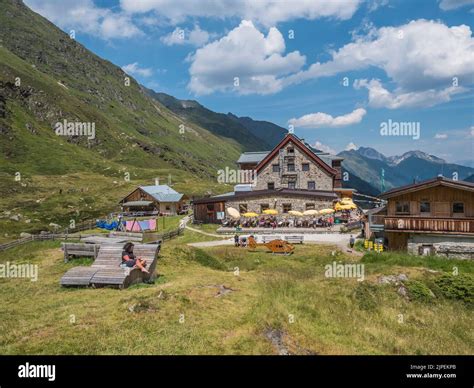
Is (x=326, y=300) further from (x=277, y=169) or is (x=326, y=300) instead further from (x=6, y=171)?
(x=6, y=171)

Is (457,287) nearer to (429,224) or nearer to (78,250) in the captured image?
(429,224)

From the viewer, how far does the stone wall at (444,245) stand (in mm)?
28141

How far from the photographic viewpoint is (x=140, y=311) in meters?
13.5

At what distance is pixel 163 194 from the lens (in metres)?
70.2

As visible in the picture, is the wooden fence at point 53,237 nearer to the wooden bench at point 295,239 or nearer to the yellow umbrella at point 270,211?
the yellow umbrella at point 270,211

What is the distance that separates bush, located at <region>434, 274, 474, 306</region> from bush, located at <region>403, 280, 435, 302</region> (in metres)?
0.95

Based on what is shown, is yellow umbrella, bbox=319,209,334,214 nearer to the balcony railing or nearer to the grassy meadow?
the balcony railing

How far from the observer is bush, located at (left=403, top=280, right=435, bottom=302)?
755 inches

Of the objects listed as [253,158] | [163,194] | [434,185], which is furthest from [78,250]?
[163,194]

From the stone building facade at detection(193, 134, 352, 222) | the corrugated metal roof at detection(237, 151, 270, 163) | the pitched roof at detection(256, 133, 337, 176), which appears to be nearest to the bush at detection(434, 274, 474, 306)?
the stone building facade at detection(193, 134, 352, 222)

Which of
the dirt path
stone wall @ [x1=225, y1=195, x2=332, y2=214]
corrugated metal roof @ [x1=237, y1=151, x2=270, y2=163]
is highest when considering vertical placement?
corrugated metal roof @ [x1=237, y1=151, x2=270, y2=163]
